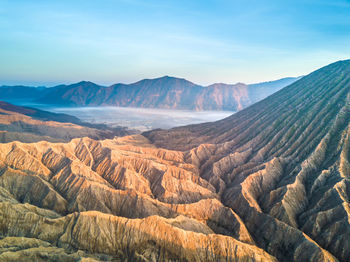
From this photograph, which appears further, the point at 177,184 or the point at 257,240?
the point at 177,184

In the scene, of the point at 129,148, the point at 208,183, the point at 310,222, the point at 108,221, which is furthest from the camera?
the point at 129,148

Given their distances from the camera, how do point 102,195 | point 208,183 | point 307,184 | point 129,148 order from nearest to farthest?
point 102,195 < point 307,184 < point 208,183 < point 129,148

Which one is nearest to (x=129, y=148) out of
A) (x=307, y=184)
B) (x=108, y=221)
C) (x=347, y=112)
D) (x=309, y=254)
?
→ (x=108, y=221)

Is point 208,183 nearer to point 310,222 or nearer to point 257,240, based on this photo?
point 257,240

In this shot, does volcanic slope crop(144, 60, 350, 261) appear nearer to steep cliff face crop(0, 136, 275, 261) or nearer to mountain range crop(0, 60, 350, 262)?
mountain range crop(0, 60, 350, 262)

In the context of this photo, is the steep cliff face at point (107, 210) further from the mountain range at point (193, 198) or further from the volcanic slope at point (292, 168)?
the volcanic slope at point (292, 168)
